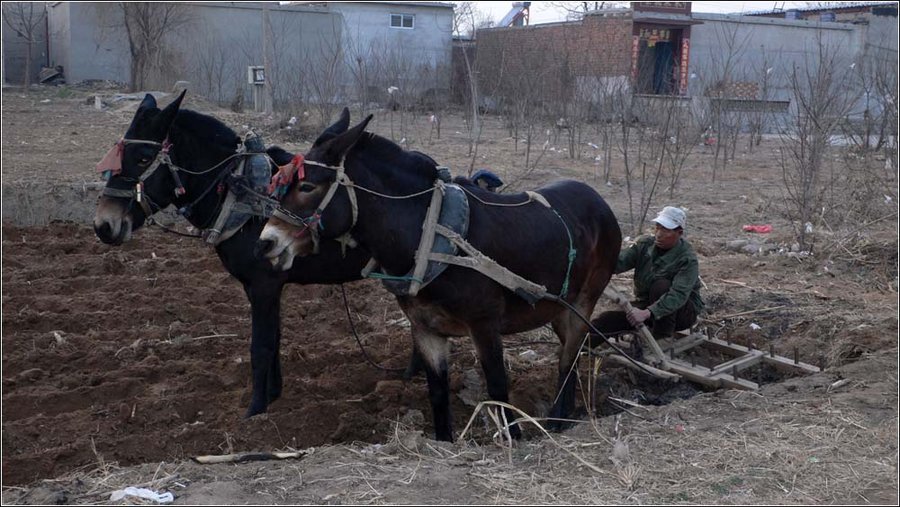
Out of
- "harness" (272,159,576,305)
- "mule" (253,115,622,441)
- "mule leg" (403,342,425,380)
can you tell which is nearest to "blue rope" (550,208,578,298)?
"mule" (253,115,622,441)

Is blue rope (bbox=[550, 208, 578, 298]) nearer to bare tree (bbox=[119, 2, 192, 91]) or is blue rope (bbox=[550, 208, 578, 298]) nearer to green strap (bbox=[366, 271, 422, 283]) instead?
green strap (bbox=[366, 271, 422, 283])

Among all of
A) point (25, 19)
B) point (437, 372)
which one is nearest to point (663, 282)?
point (437, 372)

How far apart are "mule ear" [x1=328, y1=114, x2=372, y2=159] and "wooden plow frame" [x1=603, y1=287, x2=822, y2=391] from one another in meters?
2.39

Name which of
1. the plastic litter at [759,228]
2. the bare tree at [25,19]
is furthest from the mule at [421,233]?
the bare tree at [25,19]

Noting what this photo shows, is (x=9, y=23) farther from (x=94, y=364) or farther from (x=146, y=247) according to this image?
(x=94, y=364)

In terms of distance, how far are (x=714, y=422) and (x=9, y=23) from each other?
30.2 metres

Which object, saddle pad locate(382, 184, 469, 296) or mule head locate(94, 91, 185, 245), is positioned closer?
saddle pad locate(382, 184, 469, 296)

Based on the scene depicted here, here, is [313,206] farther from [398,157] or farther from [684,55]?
[684,55]

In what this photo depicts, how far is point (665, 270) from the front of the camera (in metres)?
6.32

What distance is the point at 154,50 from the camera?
2589 cm

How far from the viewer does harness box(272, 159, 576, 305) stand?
14.5 ft

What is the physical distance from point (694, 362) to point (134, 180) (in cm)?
396

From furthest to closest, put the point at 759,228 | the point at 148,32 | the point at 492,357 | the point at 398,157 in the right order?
1. the point at 148,32
2. the point at 759,228
3. the point at 492,357
4. the point at 398,157

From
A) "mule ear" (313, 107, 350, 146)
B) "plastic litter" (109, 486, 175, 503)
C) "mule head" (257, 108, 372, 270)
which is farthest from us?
"mule ear" (313, 107, 350, 146)
